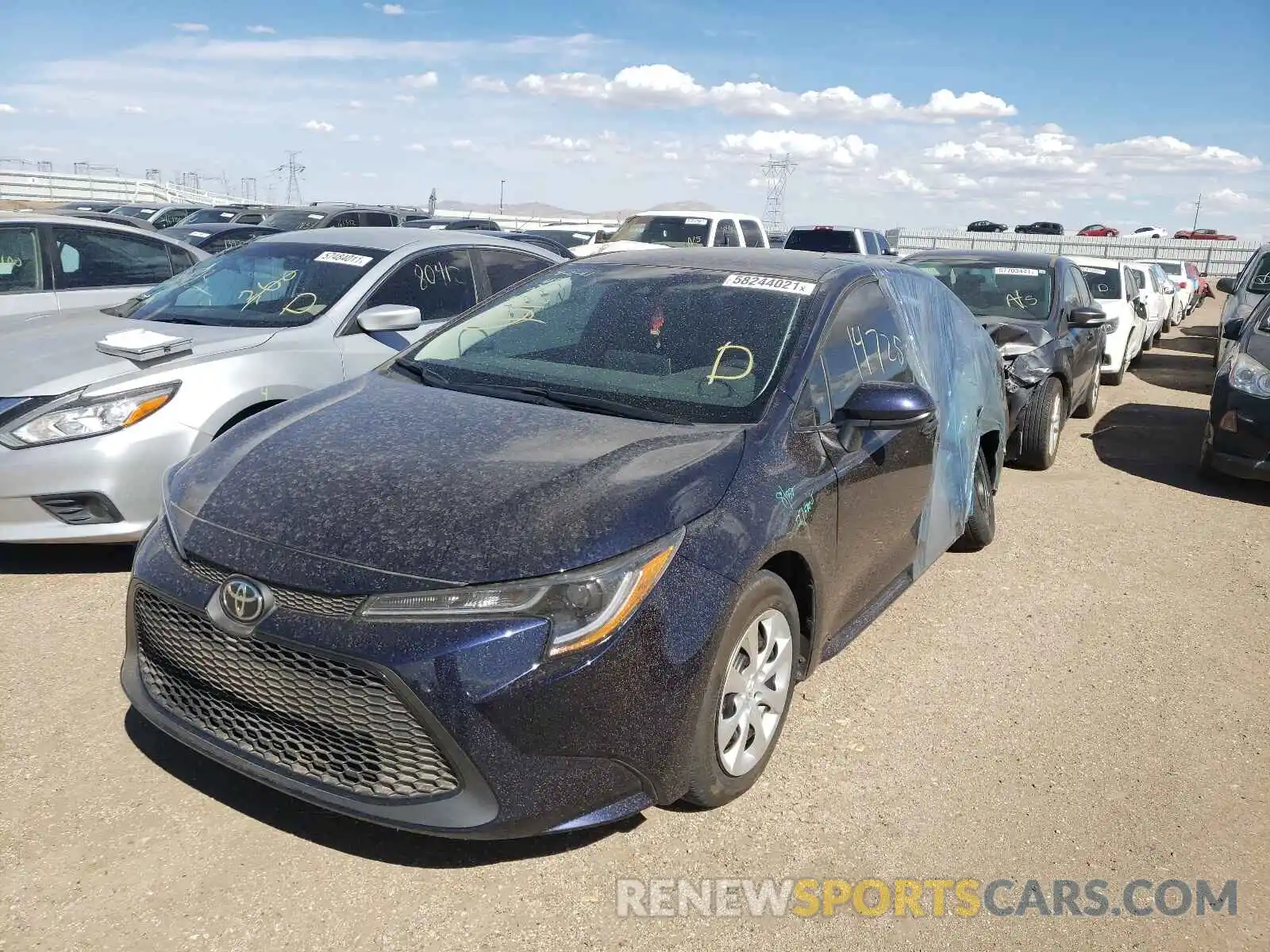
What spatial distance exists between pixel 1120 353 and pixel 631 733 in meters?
11.5

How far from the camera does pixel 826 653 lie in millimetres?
3670

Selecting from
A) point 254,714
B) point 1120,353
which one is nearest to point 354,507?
point 254,714

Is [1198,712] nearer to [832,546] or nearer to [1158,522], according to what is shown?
[832,546]

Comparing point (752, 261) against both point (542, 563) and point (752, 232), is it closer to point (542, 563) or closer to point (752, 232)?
point (542, 563)

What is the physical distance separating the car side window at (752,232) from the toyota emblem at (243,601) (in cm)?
1559

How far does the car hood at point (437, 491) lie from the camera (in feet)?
8.59

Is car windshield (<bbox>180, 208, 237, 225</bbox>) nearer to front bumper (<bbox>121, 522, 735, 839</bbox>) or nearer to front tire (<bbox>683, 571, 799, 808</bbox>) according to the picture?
front bumper (<bbox>121, 522, 735, 839</bbox>)

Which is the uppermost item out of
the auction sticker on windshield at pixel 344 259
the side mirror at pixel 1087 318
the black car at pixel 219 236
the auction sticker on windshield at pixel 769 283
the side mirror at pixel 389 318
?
the auction sticker on windshield at pixel 769 283

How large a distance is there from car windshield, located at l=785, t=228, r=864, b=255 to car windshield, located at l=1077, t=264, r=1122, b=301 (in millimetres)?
6049

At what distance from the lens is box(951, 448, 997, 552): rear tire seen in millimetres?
5416

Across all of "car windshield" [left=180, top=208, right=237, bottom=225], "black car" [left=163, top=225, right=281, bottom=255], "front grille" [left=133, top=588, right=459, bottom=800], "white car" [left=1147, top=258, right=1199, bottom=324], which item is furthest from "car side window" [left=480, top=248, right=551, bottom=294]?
"white car" [left=1147, top=258, right=1199, bottom=324]

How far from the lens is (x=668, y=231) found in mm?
17219

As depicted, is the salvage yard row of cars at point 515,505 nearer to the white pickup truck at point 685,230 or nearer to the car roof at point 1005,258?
the car roof at point 1005,258

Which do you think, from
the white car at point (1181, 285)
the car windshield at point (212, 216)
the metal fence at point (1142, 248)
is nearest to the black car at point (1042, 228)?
the metal fence at point (1142, 248)
